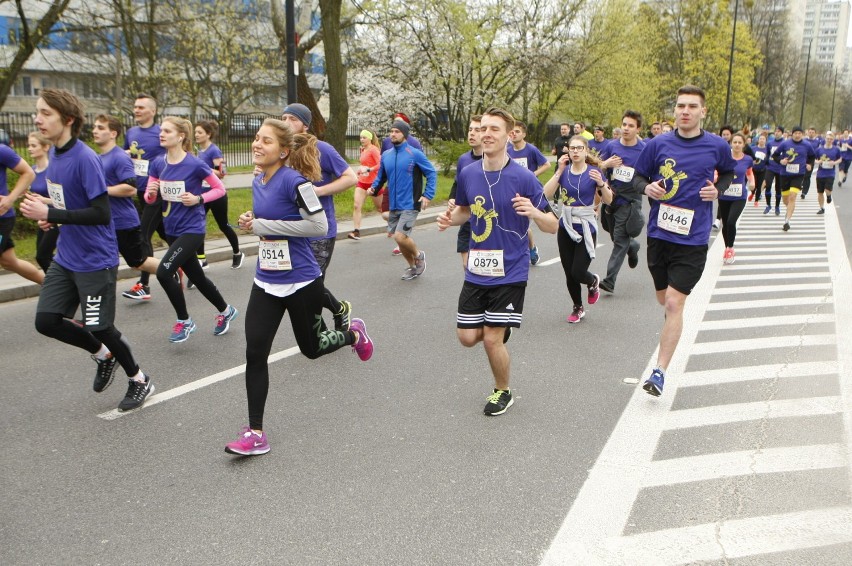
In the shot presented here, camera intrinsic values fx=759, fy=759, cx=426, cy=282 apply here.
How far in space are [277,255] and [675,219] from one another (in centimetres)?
282

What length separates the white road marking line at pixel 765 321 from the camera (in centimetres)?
721

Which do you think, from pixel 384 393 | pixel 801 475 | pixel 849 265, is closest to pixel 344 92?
pixel 849 265

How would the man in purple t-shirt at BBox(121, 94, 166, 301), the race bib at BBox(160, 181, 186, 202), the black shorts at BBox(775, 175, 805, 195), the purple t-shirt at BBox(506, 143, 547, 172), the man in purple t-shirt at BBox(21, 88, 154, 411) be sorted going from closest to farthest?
the man in purple t-shirt at BBox(21, 88, 154, 411)
the race bib at BBox(160, 181, 186, 202)
the man in purple t-shirt at BBox(121, 94, 166, 301)
the purple t-shirt at BBox(506, 143, 547, 172)
the black shorts at BBox(775, 175, 805, 195)

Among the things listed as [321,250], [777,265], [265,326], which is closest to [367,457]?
[265,326]

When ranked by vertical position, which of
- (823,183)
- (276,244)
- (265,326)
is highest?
(276,244)

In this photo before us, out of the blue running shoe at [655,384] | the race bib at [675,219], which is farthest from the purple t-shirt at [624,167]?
the blue running shoe at [655,384]

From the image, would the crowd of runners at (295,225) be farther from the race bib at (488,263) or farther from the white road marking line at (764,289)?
the white road marking line at (764,289)

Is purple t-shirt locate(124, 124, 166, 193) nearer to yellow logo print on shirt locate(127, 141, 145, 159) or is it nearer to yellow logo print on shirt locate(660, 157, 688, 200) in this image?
yellow logo print on shirt locate(127, 141, 145, 159)

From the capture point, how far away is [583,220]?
7.40 metres

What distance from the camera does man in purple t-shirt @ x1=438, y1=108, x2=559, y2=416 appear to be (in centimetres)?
457

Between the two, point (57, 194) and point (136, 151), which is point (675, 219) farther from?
point (136, 151)

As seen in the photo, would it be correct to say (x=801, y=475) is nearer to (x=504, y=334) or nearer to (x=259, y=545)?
A: (x=504, y=334)

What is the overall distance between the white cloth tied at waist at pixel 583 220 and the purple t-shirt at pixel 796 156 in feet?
34.0

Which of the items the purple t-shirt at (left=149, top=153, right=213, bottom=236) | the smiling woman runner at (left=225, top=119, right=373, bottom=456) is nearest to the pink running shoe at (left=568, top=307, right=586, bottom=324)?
the purple t-shirt at (left=149, top=153, right=213, bottom=236)
